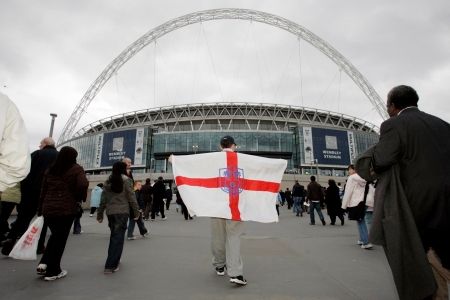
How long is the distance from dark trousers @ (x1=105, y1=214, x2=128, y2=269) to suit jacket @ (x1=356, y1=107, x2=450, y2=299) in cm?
366

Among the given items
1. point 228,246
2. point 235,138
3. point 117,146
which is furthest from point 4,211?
point 117,146

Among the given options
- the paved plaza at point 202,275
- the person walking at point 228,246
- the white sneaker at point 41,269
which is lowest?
the paved plaza at point 202,275

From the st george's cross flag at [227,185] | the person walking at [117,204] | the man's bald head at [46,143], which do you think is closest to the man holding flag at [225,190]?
the st george's cross flag at [227,185]

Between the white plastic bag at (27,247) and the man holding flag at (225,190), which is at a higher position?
the man holding flag at (225,190)

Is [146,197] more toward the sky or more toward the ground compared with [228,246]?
more toward the sky

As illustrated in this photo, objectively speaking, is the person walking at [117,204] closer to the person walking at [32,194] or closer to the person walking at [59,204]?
the person walking at [59,204]

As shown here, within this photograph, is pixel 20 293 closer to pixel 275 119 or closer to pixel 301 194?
pixel 301 194

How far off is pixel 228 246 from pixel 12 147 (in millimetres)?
2680

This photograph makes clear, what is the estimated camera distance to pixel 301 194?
54.4ft

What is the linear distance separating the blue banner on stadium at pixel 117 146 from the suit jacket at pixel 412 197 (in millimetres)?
67640

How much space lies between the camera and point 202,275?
167 inches

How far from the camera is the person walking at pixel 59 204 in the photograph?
411cm

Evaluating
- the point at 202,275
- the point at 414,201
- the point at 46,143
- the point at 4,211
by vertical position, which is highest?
the point at 46,143

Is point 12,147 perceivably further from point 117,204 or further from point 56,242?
point 117,204
